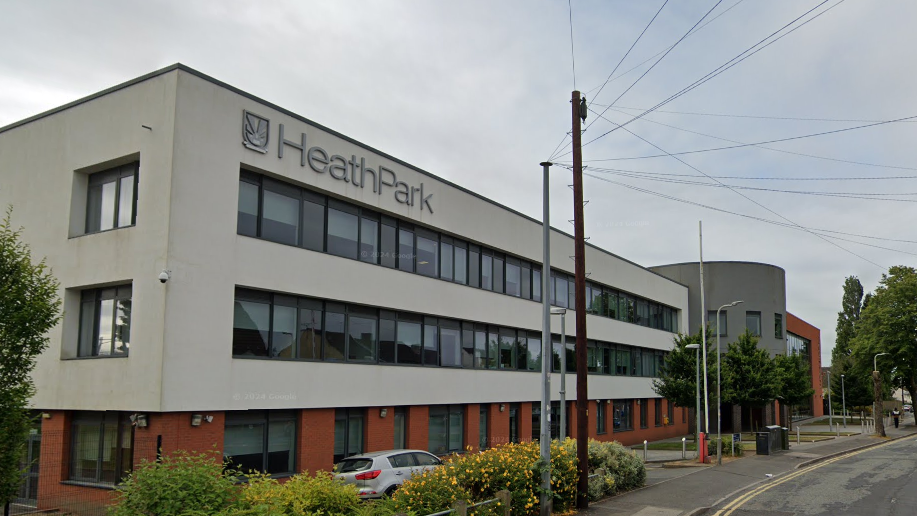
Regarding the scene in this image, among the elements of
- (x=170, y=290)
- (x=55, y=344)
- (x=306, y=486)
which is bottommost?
(x=306, y=486)

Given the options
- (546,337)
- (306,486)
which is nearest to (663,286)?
(546,337)

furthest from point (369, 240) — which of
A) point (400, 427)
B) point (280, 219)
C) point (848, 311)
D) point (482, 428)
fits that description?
point (848, 311)

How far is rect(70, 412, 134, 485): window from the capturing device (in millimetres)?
17938

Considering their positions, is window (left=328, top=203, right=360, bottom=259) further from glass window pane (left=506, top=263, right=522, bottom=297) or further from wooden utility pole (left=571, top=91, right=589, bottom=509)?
glass window pane (left=506, top=263, right=522, bottom=297)

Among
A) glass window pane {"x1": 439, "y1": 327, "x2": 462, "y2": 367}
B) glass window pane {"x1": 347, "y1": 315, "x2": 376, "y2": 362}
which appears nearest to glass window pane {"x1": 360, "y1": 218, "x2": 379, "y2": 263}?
glass window pane {"x1": 347, "y1": 315, "x2": 376, "y2": 362}

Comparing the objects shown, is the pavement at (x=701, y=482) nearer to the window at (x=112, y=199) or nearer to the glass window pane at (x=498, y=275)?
the glass window pane at (x=498, y=275)

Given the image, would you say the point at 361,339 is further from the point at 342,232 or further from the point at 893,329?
the point at 893,329

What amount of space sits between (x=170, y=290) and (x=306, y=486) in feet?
25.2

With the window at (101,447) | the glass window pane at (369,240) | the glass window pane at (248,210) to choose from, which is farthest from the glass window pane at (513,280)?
the window at (101,447)

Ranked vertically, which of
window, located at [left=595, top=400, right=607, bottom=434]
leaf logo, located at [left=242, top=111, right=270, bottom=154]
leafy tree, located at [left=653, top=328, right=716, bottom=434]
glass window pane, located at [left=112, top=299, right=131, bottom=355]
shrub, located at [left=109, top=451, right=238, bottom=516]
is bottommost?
window, located at [left=595, top=400, right=607, bottom=434]

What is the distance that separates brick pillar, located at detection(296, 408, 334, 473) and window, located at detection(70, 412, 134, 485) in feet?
15.3

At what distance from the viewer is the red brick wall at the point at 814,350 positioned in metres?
71.1

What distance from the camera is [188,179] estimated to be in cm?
1812

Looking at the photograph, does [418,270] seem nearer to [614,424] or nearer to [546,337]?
[546,337]
